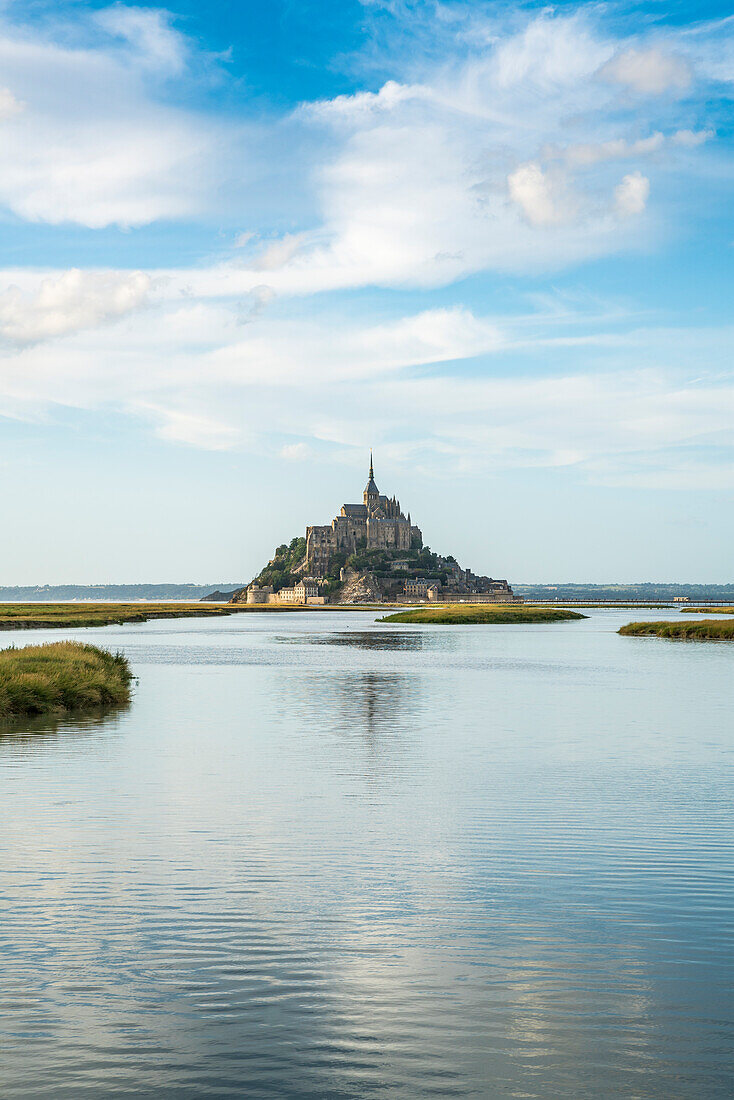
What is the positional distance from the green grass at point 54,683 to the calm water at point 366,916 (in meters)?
4.24

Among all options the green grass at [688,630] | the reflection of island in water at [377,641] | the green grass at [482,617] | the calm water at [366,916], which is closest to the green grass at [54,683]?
the calm water at [366,916]

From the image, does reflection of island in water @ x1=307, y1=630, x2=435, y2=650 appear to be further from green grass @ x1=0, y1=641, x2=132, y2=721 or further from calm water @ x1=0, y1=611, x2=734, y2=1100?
calm water @ x1=0, y1=611, x2=734, y2=1100

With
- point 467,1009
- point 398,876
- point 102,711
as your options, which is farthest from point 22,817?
point 102,711

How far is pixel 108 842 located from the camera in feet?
52.4

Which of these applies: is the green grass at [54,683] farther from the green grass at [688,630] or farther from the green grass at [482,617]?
the green grass at [482,617]

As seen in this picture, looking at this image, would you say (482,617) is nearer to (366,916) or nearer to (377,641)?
(377,641)

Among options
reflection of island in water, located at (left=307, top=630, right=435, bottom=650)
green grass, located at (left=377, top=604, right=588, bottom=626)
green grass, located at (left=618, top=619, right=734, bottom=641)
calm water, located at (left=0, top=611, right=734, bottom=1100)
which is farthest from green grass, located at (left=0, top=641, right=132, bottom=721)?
green grass, located at (left=377, top=604, right=588, bottom=626)

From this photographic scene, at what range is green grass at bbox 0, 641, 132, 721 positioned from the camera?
32.0 metres

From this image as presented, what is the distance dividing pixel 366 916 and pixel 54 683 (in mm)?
23939

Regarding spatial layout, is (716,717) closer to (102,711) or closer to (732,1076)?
(102,711)

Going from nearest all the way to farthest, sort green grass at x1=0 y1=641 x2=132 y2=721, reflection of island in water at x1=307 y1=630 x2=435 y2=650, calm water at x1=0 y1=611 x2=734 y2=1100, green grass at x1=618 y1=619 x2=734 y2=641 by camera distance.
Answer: calm water at x1=0 y1=611 x2=734 y2=1100, green grass at x1=0 y1=641 x2=132 y2=721, reflection of island in water at x1=307 y1=630 x2=435 y2=650, green grass at x1=618 y1=619 x2=734 y2=641

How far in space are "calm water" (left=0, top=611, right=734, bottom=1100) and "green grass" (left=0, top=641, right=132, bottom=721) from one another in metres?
4.24

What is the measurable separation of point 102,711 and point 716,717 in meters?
21.3

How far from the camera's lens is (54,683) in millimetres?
33812
